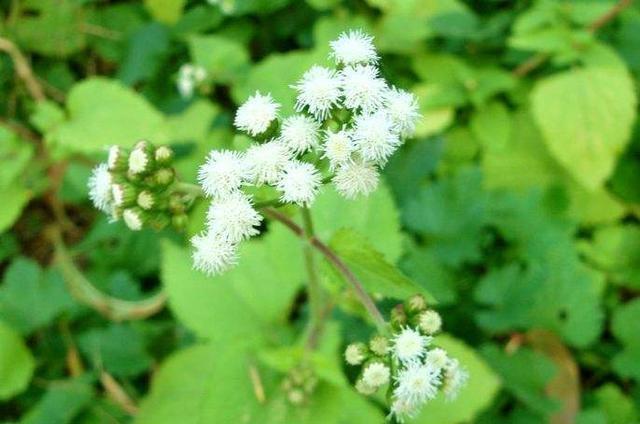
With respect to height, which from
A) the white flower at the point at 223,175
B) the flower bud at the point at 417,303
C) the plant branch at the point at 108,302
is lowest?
the plant branch at the point at 108,302

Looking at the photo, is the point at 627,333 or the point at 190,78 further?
the point at 190,78

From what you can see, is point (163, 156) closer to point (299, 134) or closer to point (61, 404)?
point (299, 134)

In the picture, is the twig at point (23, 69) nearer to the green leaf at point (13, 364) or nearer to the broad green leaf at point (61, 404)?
the green leaf at point (13, 364)

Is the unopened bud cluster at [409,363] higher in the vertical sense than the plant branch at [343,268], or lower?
lower

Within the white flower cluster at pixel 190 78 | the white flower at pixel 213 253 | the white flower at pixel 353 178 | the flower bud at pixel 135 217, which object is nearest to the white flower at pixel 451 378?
the white flower at pixel 353 178

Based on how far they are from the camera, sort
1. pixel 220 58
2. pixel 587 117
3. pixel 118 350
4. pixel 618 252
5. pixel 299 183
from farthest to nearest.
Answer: pixel 220 58 → pixel 587 117 → pixel 618 252 → pixel 118 350 → pixel 299 183

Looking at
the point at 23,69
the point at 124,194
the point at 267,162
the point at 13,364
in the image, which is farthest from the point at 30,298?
the point at 267,162

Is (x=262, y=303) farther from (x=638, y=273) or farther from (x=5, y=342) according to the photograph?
(x=638, y=273)
